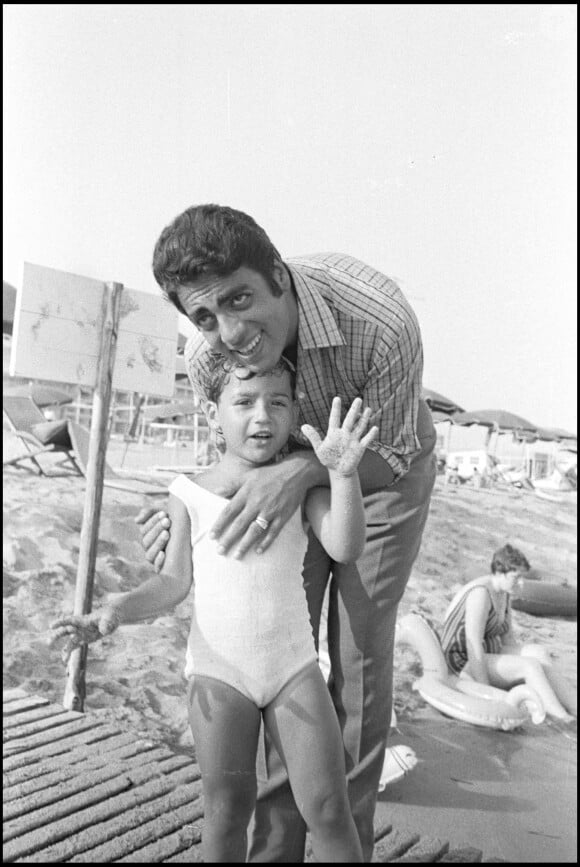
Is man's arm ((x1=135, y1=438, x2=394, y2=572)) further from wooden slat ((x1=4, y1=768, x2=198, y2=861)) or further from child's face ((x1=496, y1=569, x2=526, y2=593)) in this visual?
child's face ((x1=496, y1=569, x2=526, y2=593))

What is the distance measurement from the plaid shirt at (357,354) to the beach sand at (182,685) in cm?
91

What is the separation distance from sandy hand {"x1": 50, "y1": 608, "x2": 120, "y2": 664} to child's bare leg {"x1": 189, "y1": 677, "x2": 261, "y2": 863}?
153 millimetres

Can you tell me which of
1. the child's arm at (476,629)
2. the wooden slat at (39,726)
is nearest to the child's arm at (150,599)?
the wooden slat at (39,726)

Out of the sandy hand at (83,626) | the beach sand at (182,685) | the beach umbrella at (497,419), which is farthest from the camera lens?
the beach umbrella at (497,419)

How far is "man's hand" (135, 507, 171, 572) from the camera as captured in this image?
944 mm

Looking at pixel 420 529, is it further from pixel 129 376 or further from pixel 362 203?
pixel 129 376

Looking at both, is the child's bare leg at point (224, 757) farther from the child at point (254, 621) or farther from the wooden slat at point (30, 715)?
the wooden slat at point (30, 715)

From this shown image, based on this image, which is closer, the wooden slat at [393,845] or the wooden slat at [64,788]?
the wooden slat at [393,845]

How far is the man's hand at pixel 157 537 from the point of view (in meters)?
0.94

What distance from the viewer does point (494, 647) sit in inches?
146

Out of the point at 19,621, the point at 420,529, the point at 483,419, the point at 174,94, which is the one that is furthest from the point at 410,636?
the point at 174,94

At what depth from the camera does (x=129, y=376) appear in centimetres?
242

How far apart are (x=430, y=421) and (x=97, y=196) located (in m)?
0.81

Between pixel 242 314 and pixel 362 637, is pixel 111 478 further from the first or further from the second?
pixel 242 314
